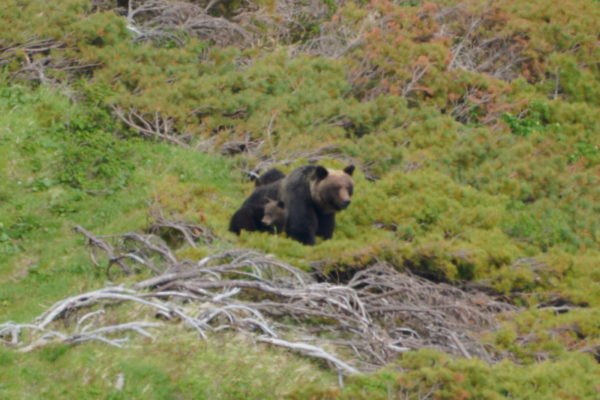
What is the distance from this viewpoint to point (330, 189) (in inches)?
347

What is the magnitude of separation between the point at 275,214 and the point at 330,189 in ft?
2.34

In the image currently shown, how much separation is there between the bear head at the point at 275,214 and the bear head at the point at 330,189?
39 centimetres

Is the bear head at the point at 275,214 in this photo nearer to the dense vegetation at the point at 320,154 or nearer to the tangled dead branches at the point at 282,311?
the dense vegetation at the point at 320,154

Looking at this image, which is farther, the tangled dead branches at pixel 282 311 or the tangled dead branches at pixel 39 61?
the tangled dead branches at pixel 39 61

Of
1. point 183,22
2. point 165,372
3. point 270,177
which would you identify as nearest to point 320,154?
point 270,177

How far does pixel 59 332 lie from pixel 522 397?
3334mm

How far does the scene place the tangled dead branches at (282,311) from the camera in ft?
19.5

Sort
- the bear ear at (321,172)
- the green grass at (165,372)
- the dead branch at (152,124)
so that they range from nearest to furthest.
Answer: the green grass at (165,372) < the bear ear at (321,172) < the dead branch at (152,124)

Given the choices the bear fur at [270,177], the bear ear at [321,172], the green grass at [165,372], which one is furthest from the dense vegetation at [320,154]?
the bear ear at [321,172]

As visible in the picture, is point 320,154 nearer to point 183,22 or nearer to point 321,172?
point 321,172

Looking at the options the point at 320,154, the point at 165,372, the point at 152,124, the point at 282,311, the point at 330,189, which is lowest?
the point at 320,154

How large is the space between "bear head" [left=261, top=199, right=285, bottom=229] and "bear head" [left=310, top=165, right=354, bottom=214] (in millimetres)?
388

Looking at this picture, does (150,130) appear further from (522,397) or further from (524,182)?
(522,397)

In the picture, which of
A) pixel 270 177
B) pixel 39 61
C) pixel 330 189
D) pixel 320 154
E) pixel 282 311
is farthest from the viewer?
pixel 39 61
